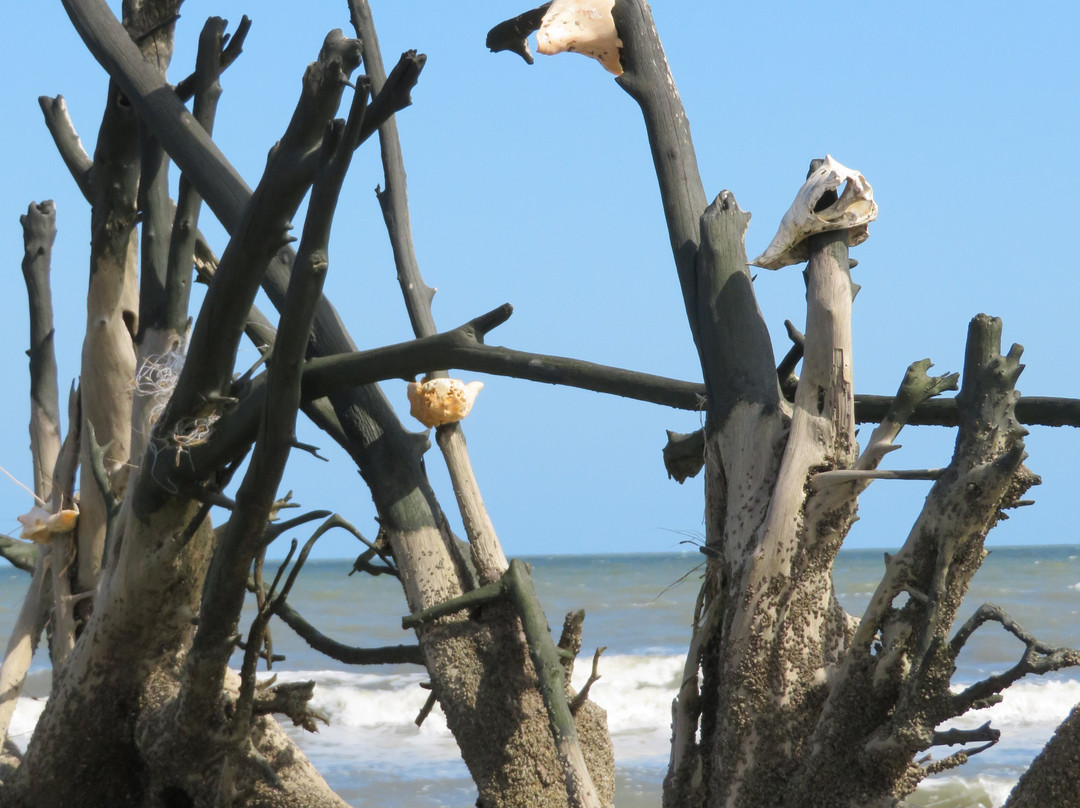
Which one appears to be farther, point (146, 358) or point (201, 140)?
point (146, 358)

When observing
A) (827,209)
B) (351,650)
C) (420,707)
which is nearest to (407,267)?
(351,650)

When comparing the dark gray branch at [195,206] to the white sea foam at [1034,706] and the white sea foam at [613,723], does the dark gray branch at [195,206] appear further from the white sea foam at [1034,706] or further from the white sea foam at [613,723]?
the white sea foam at [1034,706]

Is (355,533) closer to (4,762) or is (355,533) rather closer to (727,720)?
(727,720)

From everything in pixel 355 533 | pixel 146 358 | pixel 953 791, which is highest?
pixel 146 358

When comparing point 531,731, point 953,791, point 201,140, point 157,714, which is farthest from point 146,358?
point 953,791

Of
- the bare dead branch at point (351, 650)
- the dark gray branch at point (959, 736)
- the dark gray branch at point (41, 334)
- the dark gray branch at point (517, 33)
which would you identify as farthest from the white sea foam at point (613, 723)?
the dark gray branch at point (517, 33)

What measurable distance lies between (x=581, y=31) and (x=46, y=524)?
314cm

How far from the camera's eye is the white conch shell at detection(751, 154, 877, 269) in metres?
2.84

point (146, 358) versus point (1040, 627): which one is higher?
point (146, 358)

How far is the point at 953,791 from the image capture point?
6816 millimetres

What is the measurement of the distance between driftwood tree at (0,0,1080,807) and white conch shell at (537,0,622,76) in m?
0.01

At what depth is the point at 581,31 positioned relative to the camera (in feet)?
11.1

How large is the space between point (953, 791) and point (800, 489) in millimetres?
5078

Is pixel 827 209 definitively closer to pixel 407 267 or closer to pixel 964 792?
pixel 407 267
